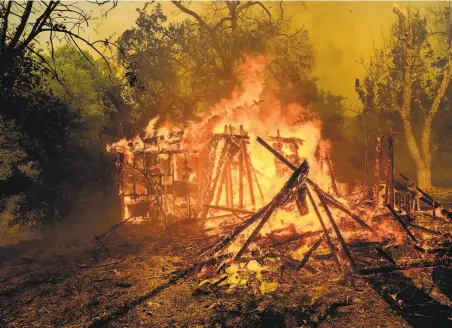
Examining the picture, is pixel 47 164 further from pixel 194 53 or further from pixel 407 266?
pixel 407 266

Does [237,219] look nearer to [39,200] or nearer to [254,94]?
[254,94]

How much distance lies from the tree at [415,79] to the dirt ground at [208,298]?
1594 centimetres

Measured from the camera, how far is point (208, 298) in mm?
6625

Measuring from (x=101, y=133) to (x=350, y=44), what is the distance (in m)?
33.2

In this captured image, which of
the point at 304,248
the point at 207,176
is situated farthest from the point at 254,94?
the point at 304,248

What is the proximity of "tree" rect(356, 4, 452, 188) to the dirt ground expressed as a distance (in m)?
15.9

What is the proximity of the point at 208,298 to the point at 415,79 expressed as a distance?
22810mm

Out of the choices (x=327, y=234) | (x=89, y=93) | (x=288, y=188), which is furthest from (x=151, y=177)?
(x=89, y=93)

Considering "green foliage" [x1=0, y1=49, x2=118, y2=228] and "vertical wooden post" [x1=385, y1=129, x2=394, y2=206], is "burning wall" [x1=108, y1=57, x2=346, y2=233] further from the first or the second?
"green foliage" [x1=0, y1=49, x2=118, y2=228]

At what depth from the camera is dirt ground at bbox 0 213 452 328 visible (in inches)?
224

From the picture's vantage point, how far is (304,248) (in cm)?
884

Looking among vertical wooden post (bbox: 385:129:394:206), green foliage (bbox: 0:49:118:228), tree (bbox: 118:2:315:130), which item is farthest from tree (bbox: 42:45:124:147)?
vertical wooden post (bbox: 385:129:394:206)

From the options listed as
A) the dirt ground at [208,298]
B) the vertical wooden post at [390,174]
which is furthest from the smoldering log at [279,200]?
the vertical wooden post at [390,174]

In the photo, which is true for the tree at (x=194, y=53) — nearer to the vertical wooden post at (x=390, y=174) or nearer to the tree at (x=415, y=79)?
the tree at (x=415, y=79)
